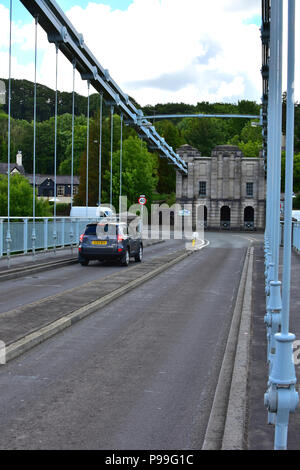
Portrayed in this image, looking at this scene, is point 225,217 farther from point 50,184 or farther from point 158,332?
point 158,332

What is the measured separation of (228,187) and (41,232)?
60710mm

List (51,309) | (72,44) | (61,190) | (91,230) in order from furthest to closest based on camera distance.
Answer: (61,190)
(72,44)
(91,230)
(51,309)

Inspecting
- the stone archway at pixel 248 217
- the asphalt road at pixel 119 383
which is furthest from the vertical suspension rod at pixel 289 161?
the stone archway at pixel 248 217

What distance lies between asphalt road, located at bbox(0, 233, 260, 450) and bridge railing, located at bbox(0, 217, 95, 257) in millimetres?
9586

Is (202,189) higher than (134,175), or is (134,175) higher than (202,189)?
(134,175)

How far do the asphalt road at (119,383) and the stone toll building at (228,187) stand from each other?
71.1m

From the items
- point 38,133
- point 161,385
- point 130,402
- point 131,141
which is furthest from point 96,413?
point 38,133

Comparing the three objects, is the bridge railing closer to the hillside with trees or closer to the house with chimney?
the hillside with trees

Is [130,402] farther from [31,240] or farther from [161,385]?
[31,240]

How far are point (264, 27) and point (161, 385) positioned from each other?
67.6ft

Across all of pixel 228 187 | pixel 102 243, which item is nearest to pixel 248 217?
pixel 228 187

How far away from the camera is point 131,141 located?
60.8m

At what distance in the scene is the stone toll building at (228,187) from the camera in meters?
82.0

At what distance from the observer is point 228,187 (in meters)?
82.4
